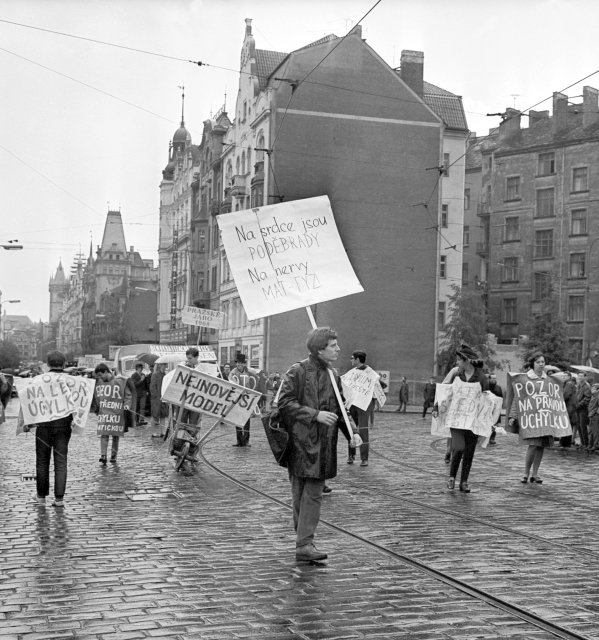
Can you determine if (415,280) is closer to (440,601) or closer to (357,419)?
(357,419)

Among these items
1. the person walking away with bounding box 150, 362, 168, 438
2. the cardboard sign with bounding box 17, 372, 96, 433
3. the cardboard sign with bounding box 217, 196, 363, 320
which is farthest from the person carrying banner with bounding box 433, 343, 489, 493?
the person walking away with bounding box 150, 362, 168, 438

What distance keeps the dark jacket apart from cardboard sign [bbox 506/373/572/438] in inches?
234

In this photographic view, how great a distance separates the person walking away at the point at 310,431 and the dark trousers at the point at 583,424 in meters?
15.2

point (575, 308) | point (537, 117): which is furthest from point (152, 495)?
point (537, 117)

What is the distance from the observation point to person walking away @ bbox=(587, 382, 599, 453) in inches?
815

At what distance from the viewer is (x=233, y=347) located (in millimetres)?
58188

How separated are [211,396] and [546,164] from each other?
53.6m

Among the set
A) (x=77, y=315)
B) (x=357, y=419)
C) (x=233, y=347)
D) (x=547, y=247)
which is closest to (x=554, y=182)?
(x=547, y=247)

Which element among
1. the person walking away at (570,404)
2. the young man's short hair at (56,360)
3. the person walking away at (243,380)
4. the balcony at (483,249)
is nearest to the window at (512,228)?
the balcony at (483,249)

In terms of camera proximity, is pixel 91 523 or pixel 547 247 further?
pixel 547 247

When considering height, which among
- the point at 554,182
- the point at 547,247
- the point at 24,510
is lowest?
the point at 24,510

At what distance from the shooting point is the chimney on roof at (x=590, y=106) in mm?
62438

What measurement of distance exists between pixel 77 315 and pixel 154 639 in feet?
632

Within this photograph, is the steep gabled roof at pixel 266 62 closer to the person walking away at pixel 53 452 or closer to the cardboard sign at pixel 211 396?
the cardboard sign at pixel 211 396
